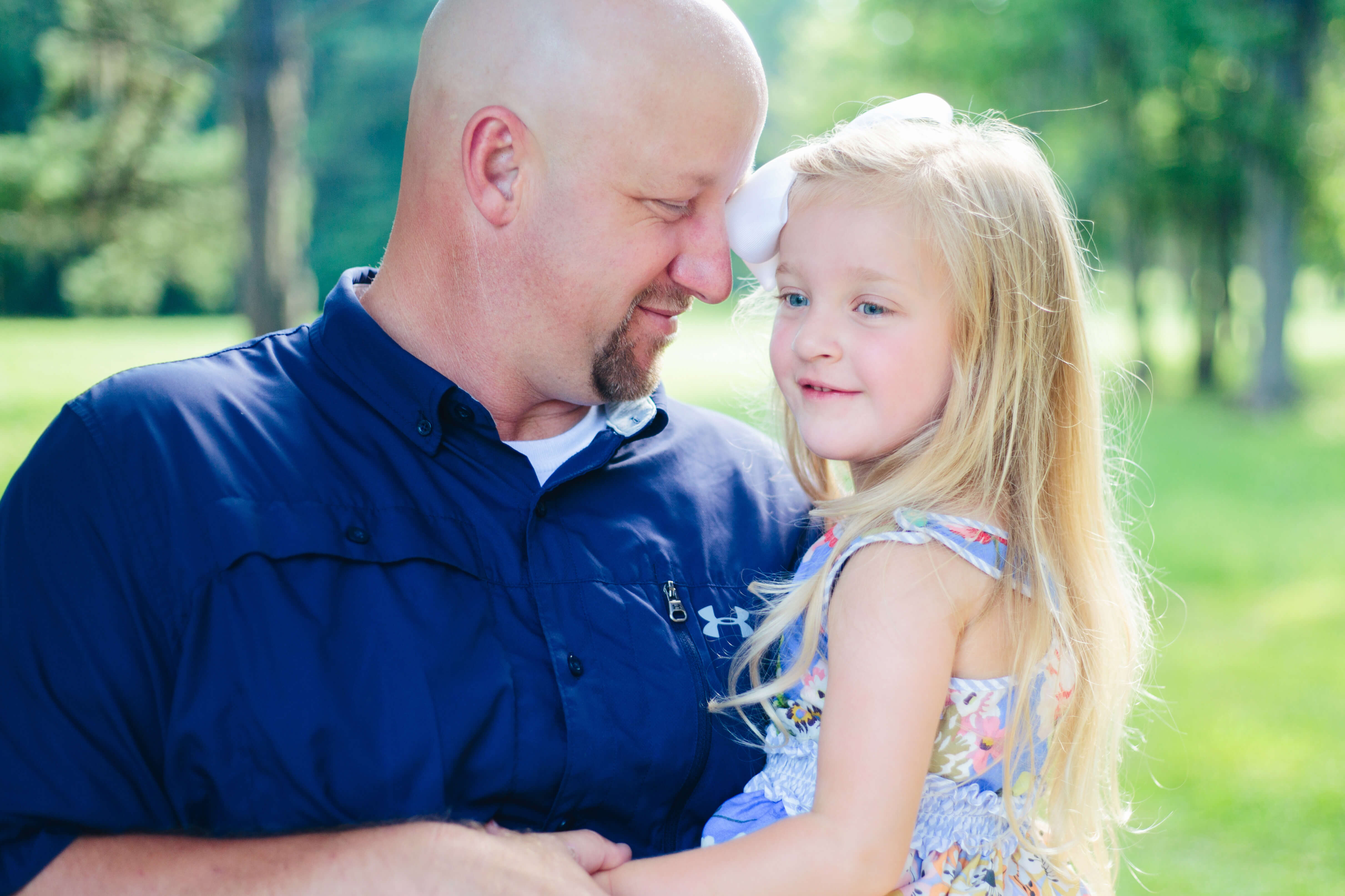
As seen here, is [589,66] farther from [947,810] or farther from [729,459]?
[947,810]

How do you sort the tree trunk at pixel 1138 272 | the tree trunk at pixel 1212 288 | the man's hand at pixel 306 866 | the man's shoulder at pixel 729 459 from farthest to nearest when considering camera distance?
the tree trunk at pixel 1212 288 < the tree trunk at pixel 1138 272 < the man's shoulder at pixel 729 459 < the man's hand at pixel 306 866

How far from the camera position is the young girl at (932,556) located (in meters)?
1.52

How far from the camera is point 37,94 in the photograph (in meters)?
11.9

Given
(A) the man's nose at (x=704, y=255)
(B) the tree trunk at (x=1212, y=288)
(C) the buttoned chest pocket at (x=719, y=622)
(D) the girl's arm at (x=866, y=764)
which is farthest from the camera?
(B) the tree trunk at (x=1212, y=288)

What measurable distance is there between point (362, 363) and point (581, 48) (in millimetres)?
619

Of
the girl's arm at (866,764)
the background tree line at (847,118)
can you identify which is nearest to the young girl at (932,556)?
the girl's arm at (866,764)

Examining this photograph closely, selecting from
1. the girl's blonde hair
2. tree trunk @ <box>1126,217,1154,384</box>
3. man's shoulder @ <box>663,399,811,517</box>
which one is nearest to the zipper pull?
the girl's blonde hair

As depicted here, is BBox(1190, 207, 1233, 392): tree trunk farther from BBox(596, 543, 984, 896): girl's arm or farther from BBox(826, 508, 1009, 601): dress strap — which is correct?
BBox(596, 543, 984, 896): girl's arm

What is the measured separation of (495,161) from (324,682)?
0.91 metres

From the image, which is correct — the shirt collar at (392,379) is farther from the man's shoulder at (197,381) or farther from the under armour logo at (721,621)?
the under armour logo at (721,621)

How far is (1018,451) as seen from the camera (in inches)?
70.2

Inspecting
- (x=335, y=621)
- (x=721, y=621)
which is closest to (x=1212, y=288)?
(x=721, y=621)

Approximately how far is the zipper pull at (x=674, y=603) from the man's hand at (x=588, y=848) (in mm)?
375

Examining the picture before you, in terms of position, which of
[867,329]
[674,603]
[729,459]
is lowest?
[674,603]
